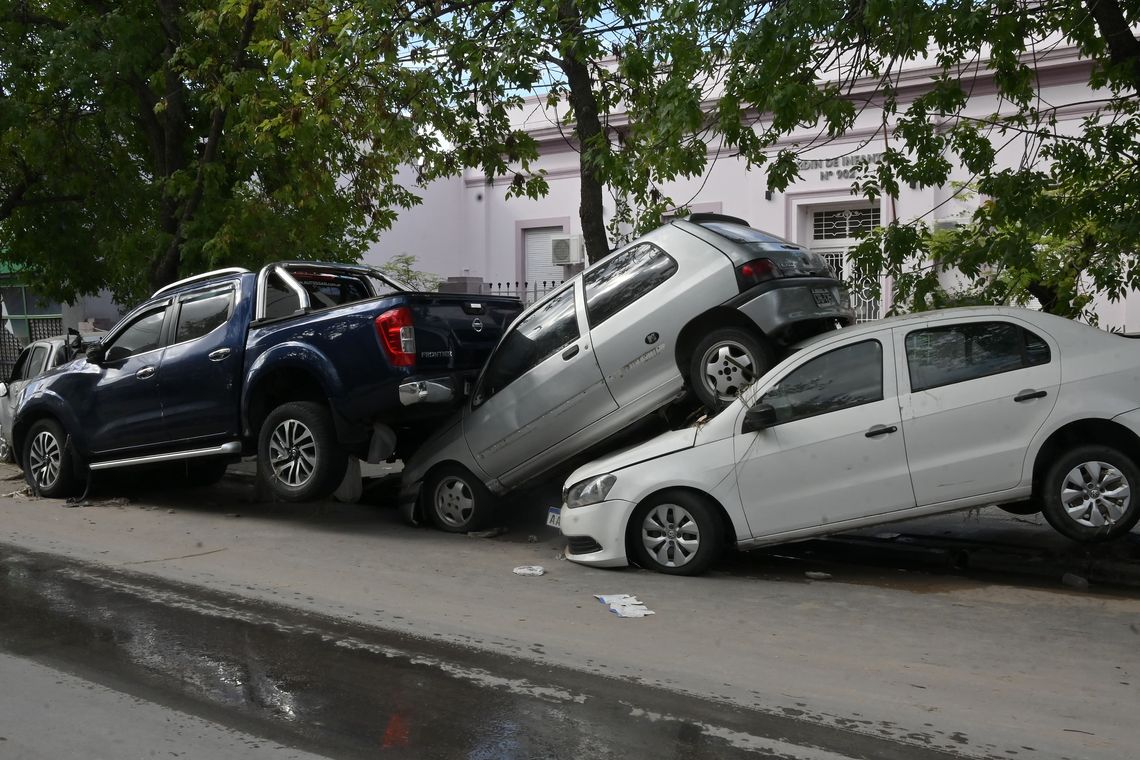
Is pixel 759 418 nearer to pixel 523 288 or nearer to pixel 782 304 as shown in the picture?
pixel 782 304

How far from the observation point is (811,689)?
17.1 feet

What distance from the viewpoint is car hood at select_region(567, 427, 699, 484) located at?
7.58m

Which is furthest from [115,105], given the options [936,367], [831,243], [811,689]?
[811,689]

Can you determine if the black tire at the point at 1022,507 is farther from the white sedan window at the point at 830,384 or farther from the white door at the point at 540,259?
the white door at the point at 540,259

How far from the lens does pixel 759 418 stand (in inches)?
288

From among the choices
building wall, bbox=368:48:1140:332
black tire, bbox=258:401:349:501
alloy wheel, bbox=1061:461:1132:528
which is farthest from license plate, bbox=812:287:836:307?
black tire, bbox=258:401:349:501

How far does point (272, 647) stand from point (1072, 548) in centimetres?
554

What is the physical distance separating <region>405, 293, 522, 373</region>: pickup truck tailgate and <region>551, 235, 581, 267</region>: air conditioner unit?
10897mm

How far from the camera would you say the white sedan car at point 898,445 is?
6.82m

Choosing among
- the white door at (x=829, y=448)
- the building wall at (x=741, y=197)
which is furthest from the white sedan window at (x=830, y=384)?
the building wall at (x=741, y=197)

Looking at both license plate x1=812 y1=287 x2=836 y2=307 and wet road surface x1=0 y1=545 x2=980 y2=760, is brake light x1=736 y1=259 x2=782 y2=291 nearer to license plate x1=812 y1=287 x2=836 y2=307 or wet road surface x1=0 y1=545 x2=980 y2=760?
license plate x1=812 y1=287 x2=836 y2=307

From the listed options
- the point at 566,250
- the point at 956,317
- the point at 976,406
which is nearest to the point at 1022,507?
the point at 976,406

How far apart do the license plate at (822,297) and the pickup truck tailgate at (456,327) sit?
2.62m

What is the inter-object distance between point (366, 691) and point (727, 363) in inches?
146
